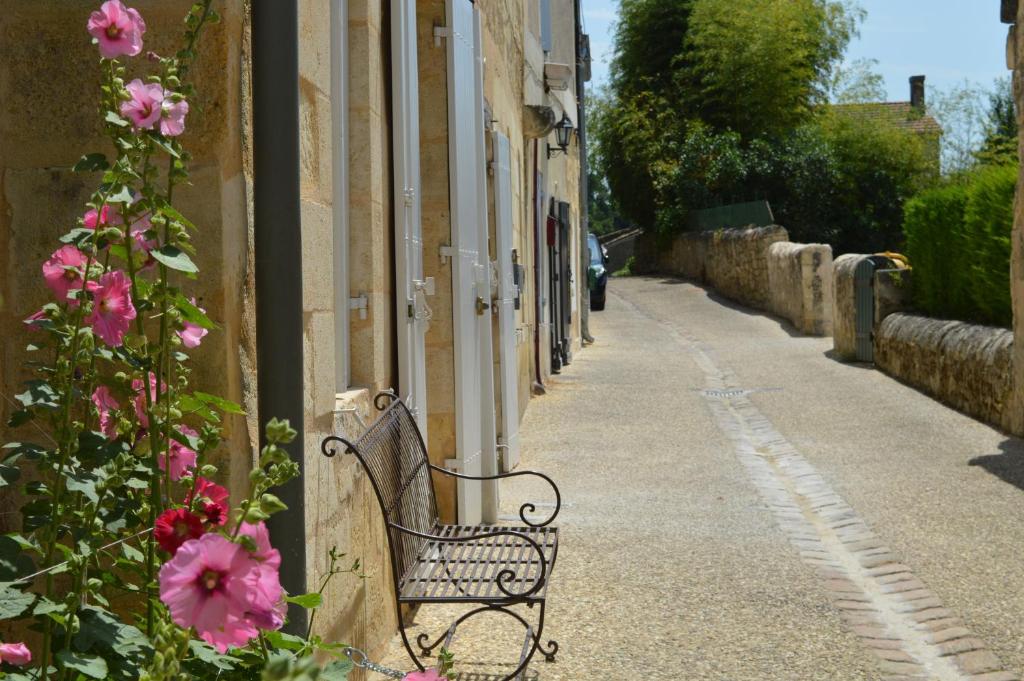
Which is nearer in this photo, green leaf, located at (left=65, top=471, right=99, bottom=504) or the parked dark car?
green leaf, located at (left=65, top=471, right=99, bottom=504)

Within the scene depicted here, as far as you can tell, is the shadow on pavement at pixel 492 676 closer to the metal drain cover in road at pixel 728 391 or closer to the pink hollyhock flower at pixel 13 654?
the pink hollyhock flower at pixel 13 654

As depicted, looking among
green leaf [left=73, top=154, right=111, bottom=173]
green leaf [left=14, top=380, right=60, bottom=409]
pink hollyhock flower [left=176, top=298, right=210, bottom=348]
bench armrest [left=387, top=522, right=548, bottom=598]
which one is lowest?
bench armrest [left=387, top=522, right=548, bottom=598]

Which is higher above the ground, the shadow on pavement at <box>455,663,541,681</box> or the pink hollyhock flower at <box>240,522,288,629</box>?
the pink hollyhock flower at <box>240,522,288,629</box>

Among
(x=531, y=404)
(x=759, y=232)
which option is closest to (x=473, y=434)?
(x=531, y=404)

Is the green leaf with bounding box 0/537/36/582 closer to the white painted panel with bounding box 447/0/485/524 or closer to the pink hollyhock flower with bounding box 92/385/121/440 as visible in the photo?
the pink hollyhock flower with bounding box 92/385/121/440

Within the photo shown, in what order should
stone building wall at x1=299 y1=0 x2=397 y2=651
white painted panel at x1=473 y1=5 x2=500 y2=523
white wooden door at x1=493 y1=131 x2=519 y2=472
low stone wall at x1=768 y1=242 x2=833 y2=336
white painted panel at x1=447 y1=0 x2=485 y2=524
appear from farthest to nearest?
1. low stone wall at x1=768 y1=242 x2=833 y2=336
2. white wooden door at x1=493 y1=131 x2=519 y2=472
3. white painted panel at x1=473 y1=5 x2=500 y2=523
4. white painted panel at x1=447 y1=0 x2=485 y2=524
5. stone building wall at x1=299 y1=0 x2=397 y2=651

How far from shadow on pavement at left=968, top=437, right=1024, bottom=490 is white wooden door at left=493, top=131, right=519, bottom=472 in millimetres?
2943

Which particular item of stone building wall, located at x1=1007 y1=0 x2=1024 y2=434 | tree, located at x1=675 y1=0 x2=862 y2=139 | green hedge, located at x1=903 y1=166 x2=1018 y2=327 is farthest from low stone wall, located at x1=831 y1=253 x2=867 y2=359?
tree, located at x1=675 y1=0 x2=862 y2=139

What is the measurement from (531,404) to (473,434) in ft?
17.4

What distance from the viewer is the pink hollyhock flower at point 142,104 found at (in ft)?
6.31

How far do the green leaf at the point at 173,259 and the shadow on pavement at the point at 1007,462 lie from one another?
6.14 m

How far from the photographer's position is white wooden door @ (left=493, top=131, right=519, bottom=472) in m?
7.23

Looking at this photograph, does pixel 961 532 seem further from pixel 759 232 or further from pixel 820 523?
pixel 759 232

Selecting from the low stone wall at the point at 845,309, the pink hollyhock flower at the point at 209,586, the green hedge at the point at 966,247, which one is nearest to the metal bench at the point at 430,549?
the pink hollyhock flower at the point at 209,586
